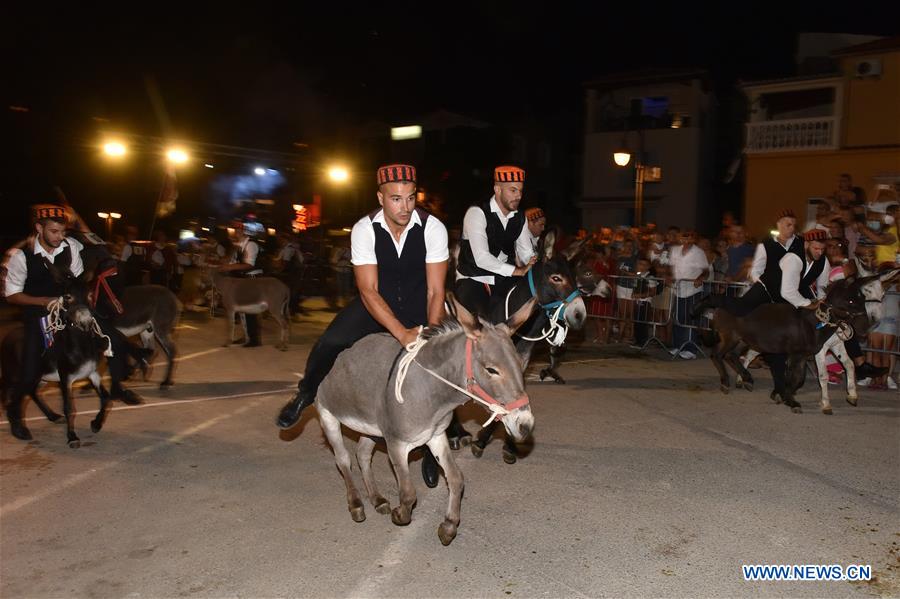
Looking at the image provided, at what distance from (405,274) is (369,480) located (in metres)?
1.64

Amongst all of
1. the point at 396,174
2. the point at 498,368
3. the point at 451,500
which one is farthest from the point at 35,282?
the point at 498,368

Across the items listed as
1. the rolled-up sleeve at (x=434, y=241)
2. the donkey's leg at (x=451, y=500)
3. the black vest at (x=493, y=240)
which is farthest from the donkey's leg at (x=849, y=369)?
the donkey's leg at (x=451, y=500)

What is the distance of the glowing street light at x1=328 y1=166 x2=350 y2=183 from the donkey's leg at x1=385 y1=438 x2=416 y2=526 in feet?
86.2

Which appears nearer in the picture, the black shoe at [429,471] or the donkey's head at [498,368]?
the donkey's head at [498,368]

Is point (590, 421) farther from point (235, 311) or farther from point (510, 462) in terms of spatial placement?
point (235, 311)

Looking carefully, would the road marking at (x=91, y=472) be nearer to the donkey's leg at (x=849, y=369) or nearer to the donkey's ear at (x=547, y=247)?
the donkey's ear at (x=547, y=247)

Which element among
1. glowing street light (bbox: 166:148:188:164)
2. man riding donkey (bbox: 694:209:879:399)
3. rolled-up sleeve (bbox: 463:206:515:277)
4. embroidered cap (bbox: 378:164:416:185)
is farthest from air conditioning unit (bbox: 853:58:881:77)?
glowing street light (bbox: 166:148:188:164)

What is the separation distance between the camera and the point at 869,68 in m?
21.0

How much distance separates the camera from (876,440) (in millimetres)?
7152

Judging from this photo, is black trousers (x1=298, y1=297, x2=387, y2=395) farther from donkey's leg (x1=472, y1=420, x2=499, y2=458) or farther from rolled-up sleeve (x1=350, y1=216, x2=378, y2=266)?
donkey's leg (x1=472, y1=420, x2=499, y2=458)

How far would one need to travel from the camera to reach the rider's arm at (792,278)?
8492mm

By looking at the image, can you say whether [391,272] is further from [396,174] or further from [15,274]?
[15,274]

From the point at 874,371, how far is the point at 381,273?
26.8 feet

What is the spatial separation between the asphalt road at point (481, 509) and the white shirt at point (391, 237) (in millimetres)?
1952
